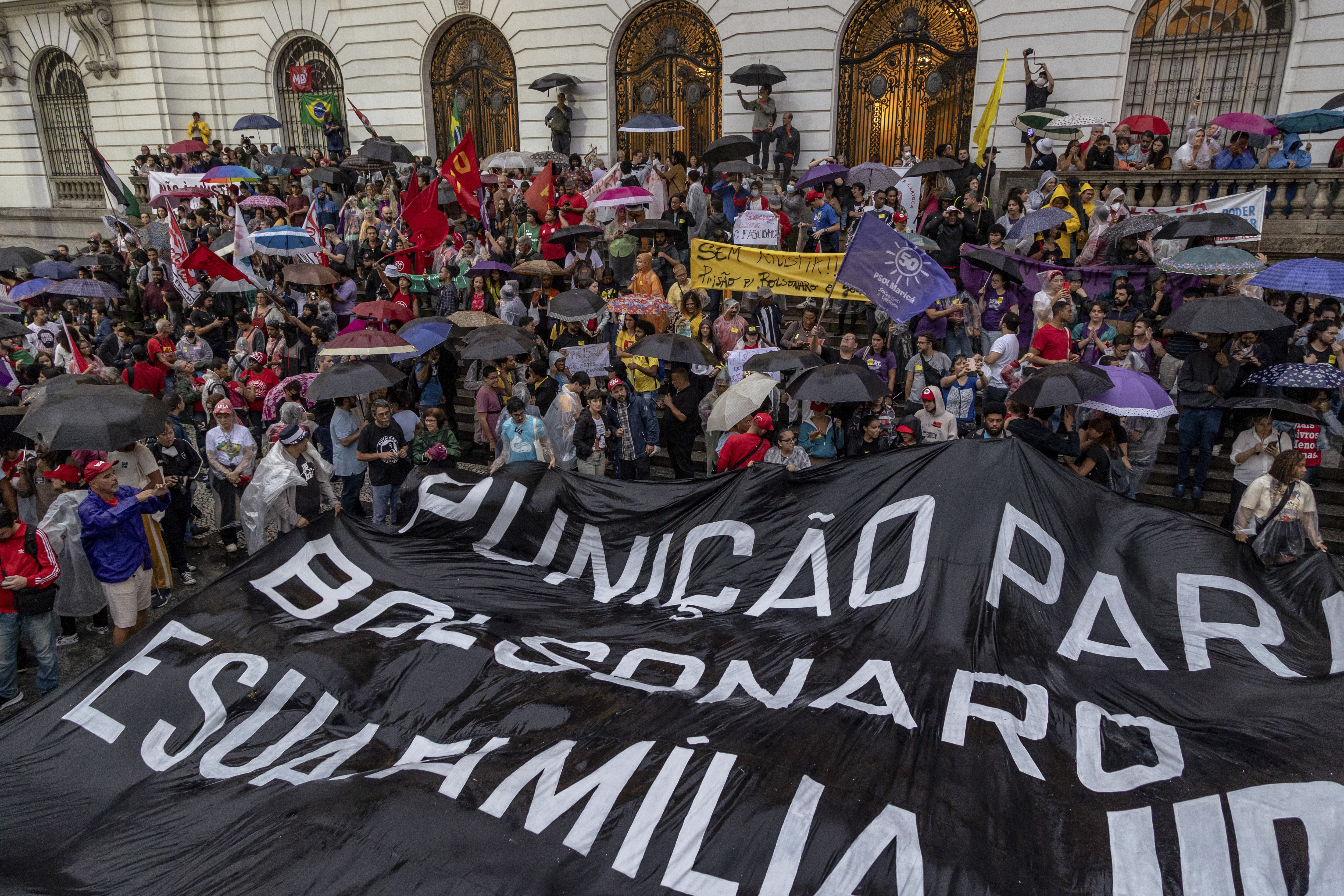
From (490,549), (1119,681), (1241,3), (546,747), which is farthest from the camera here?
(1241,3)

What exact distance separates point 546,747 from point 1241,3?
63.7 feet

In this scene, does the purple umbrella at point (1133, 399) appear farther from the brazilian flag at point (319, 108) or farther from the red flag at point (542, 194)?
the brazilian flag at point (319, 108)

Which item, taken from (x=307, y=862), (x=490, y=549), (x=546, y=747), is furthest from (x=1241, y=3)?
Result: (x=307, y=862)

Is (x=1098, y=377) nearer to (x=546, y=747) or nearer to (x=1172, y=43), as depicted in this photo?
(x=546, y=747)

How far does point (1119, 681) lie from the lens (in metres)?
5.32

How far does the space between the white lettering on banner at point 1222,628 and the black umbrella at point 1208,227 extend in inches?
258

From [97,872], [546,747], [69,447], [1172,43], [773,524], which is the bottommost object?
[97,872]

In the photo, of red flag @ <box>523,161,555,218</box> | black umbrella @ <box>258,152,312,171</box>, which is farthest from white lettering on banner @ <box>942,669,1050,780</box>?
black umbrella @ <box>258,152,312,171</box>

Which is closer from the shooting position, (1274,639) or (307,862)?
(307,862)

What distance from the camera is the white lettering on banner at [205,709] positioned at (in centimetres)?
532

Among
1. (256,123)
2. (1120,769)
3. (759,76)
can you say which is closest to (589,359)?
(1120,769)

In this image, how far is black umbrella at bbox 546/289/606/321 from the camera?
11305 mm

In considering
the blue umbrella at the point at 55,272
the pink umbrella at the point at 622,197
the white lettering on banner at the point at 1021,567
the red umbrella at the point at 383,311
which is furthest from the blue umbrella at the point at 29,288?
the white lettering on banner at the point at 1021,567

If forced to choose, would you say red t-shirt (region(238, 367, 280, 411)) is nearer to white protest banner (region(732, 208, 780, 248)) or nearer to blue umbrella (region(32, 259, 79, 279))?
white protest banner (region(732, 208, 780, 248))
